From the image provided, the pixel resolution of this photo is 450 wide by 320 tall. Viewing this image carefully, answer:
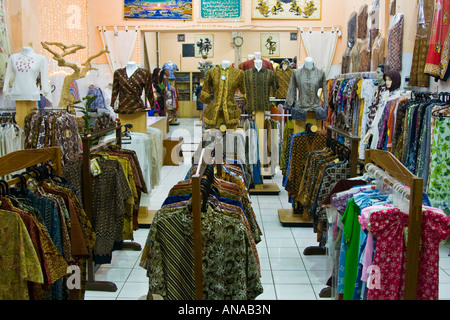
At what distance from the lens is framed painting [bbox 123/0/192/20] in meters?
10.2

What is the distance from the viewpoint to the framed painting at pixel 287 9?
33.5 ft

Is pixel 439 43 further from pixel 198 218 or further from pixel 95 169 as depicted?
pixel 198 218

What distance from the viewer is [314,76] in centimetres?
659

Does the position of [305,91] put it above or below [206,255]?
above

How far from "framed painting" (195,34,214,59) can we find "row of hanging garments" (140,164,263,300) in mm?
13943

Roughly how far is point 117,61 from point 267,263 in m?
7.36

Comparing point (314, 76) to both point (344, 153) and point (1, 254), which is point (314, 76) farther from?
point (1, 254)

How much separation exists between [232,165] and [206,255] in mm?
1371

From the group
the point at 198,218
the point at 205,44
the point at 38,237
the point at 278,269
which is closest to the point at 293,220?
the point at 278,269

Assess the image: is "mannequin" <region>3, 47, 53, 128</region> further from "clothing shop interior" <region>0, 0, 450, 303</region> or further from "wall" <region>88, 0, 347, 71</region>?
"wall" <region>88, 0, 347, 71</region>

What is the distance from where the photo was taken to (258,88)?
682cm

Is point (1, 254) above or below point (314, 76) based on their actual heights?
below

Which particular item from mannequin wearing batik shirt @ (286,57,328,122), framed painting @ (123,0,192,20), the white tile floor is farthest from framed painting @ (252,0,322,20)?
the white tile floor
